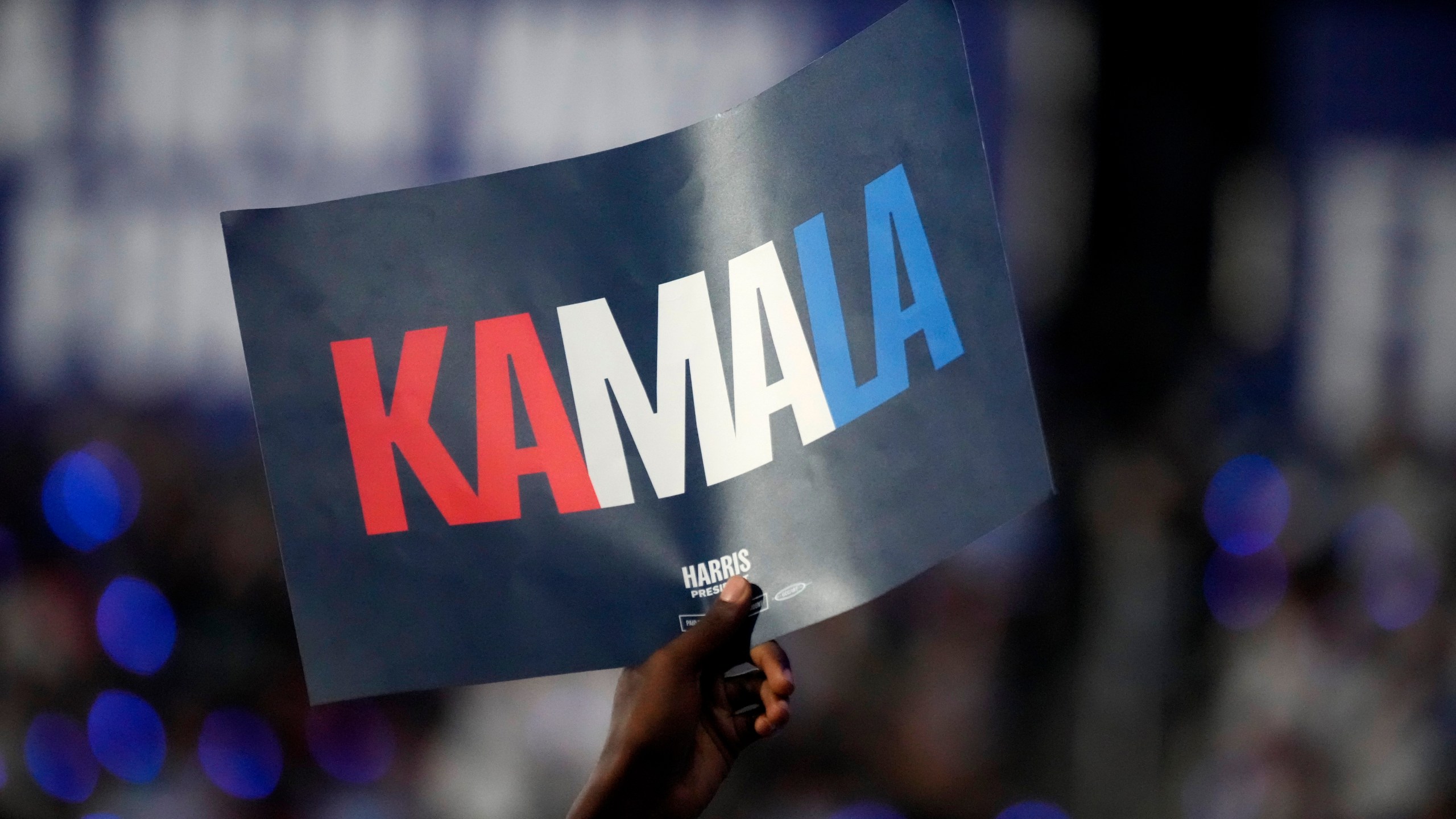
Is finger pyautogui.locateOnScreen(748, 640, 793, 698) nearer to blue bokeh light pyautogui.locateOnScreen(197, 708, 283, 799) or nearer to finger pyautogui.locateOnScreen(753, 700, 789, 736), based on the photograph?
finger pyautogui.locateOnScreen(753, 700, 789, 736)

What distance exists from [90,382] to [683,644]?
8.52 ft

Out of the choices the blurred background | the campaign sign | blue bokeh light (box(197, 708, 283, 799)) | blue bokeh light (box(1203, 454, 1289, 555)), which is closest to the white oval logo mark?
the campaign sign

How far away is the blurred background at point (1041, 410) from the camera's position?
2166 mm

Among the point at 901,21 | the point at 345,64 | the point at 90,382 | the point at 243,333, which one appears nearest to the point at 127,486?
the point at 90,382

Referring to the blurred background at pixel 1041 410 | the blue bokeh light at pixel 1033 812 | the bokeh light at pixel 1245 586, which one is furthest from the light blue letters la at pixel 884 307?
the bokeh light at pixel 1245 586

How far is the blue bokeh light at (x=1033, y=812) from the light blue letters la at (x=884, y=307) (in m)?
1.82

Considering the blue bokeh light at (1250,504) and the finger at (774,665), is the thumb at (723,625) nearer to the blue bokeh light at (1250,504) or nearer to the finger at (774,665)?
the finger at (774,665)

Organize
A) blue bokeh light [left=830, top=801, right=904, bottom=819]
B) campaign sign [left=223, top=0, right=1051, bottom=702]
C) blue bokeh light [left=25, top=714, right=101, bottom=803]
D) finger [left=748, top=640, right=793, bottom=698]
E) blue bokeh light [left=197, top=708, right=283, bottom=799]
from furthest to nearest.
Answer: blue bokeh light [left=25, top=714, right=101, bottom=803], blue bokeh light [left=197, top=708, right=283, bottom=799], blue bokeh light [left=830, top=801, right=904, bottom=819], finger [left=748, top=640, right=793, bottom=698], campaign sign [left=223, top=0, right=1051, bottom=702]

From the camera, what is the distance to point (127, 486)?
8.86ft

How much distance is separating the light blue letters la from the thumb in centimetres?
12

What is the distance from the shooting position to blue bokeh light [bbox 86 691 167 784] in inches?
100.0

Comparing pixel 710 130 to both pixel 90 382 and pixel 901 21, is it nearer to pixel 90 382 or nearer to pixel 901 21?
pixel 901 21

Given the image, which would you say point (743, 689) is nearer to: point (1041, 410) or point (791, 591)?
point (791, 591)

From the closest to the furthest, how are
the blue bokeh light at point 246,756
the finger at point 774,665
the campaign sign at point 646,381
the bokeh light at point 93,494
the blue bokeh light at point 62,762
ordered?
the campaign sign at point 646,381
the finger at point 774,665
the blue bokeh light at point 246,756
the blue bokeh light at point 62,762
the bokeh light at point 93,494
